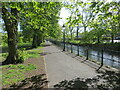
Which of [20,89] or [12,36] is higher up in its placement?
[12,36]

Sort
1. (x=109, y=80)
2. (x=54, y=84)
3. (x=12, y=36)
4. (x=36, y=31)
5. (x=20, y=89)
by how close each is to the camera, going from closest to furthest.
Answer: (x=20, y=89) < (x=54, y=84) < (x=109, y=80) < (x=12, y=36) < (x=36, y=31)

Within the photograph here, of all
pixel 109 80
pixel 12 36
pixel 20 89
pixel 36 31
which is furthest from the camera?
pixel 36 31

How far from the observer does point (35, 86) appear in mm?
3865

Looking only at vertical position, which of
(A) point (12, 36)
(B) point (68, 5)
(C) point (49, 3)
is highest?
(B) point (68, 5)

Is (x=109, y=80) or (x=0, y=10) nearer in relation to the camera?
(x=109, y=80)

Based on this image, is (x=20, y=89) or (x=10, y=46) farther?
(x=10, y=46)

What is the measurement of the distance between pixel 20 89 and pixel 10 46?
499 cm

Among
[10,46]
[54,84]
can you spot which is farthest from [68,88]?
[10,46]

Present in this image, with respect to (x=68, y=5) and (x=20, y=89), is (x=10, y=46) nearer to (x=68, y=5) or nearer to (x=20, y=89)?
(x=20, y=89)

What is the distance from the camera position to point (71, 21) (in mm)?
6297

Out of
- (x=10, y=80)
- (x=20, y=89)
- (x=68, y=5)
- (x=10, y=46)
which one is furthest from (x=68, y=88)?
(x=10, y=46)

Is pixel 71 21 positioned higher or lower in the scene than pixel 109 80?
higher

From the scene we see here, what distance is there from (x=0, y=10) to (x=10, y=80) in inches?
183

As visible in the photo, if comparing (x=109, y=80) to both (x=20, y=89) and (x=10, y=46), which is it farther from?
(x=10, y=46)
